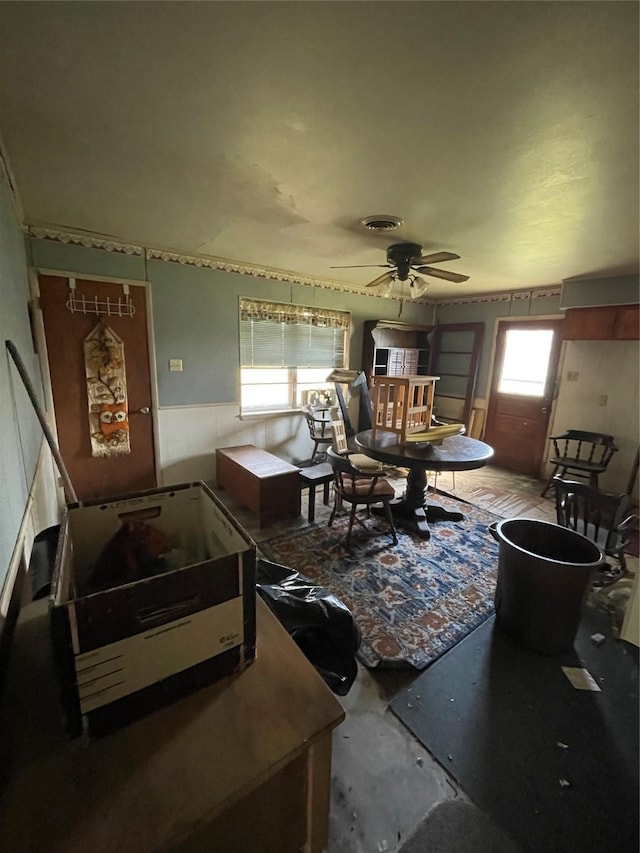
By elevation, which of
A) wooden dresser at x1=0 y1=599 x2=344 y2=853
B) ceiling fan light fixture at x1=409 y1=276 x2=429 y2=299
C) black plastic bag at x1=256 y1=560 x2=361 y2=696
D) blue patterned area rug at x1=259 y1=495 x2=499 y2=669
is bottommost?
blue patterned area rug at x1=259 y1=495 x2=499 y2=669

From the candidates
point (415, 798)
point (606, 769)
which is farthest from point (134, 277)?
point (606, 769)

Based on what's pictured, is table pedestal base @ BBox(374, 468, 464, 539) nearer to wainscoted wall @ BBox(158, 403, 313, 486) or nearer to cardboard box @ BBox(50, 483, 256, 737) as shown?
wainscoted wall @ BBox(158, 403, 313, 486)

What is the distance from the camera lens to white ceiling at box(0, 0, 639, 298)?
99 centimetres

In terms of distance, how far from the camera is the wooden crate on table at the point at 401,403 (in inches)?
109

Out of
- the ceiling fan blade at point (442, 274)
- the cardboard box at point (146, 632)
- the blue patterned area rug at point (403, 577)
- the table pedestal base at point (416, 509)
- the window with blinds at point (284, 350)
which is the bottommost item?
the blue patterned area rug at point (403, 577)

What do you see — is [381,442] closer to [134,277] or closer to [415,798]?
[415,798]

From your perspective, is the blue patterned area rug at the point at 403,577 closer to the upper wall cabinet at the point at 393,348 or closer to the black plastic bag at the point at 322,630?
the black plastic bag at the point at 322,630

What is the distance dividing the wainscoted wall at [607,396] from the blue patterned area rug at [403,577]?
1844 millimetres

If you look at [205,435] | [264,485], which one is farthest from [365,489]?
[205,435]

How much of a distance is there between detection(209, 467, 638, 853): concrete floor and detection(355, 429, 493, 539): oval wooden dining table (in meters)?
1.33

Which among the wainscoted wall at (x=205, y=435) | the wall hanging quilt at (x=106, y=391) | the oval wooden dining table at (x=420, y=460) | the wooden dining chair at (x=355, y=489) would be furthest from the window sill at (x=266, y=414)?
the wooden dining chair at (x=355, y=489)

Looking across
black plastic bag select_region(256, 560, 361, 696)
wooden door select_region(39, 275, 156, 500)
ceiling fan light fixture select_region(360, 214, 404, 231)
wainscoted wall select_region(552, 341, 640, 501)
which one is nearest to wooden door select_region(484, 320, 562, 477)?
wainscoted wall select_region(552, 341, 640, 501)

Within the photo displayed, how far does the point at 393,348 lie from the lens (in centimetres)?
513

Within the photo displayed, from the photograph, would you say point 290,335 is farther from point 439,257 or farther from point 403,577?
point 403,577
